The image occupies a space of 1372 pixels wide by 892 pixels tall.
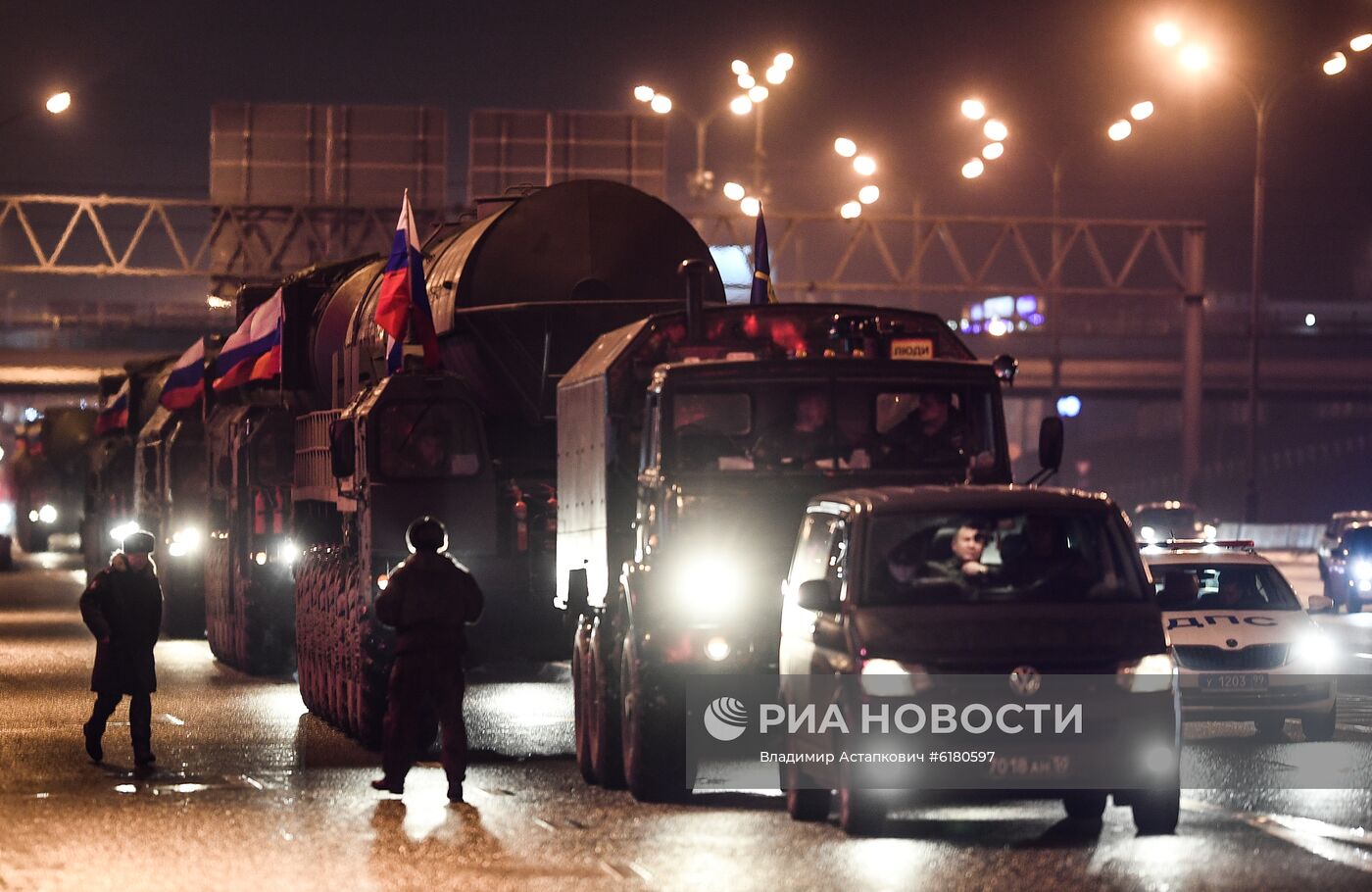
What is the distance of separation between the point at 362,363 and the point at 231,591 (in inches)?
268

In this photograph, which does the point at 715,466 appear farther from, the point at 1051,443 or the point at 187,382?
the point at 187,382

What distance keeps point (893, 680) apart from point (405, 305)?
29.9 ft

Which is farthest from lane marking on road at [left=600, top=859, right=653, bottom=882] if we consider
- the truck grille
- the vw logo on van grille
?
the truck grille

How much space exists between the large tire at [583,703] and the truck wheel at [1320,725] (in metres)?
5.31

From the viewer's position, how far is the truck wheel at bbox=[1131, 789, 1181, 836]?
12.5 m

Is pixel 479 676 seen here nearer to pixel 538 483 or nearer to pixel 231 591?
pixel 231 591

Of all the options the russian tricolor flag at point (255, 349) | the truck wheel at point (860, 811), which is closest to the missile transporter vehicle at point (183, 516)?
the russian tricolor flag at point (255, 349)

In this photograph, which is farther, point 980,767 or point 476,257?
point 476,257

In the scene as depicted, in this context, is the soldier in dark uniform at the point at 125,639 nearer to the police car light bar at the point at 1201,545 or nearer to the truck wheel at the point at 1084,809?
the truck wheel at the point at 1084,809

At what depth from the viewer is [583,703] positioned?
1591 cm

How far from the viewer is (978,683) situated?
12.3 meters

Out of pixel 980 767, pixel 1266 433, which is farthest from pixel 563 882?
pixel 1266 433

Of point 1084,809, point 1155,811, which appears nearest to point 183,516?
point 1084,809

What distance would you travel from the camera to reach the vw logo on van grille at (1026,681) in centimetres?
1230
